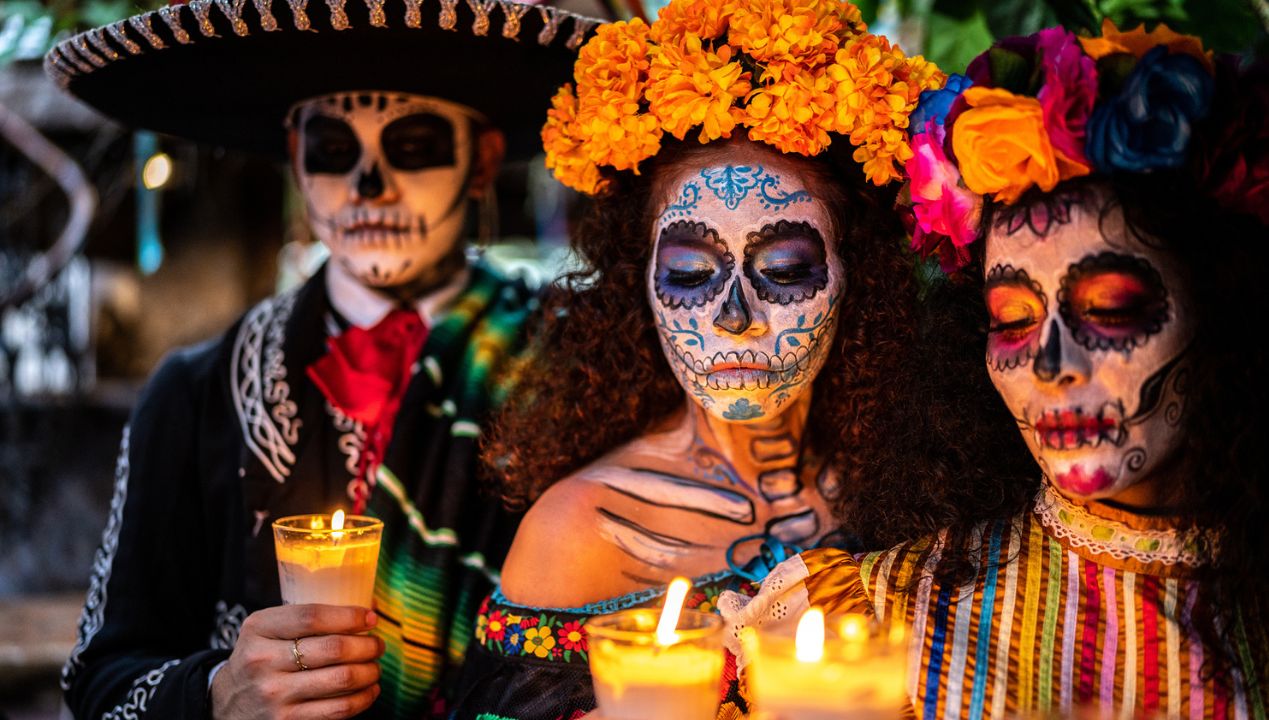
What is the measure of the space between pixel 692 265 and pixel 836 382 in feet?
1.42

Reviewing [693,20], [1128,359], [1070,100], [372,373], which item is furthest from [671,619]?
[372,373]

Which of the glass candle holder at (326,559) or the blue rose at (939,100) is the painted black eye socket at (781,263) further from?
the glass candle holder at (326,559)

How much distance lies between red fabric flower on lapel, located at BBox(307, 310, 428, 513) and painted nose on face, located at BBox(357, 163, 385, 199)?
304 mm

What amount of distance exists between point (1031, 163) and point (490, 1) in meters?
1.27

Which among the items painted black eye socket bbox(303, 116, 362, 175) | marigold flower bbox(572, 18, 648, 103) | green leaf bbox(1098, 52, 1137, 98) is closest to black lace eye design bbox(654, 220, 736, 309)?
marigold flower bbox(572, 18, 648, 103)

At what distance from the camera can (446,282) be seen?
322cm

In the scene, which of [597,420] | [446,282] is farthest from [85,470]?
[597,420]

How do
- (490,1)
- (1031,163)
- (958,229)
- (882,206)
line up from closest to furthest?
1. (1031,163)
2. (958,229)
3. (882,206)
4. (490,1)

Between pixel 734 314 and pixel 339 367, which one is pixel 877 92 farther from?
pixel 339 367

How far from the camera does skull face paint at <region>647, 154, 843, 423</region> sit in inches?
89.1

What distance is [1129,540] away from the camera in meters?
1.84

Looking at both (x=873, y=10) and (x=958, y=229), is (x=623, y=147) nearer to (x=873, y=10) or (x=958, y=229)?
(x=958, y=229)

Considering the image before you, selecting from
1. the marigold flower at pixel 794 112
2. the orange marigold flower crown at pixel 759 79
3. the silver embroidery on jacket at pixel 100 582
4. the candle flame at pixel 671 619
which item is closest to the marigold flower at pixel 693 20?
the orange marigold flower crown at pixel 759 79

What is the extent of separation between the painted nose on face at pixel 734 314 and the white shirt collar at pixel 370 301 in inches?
43.3
